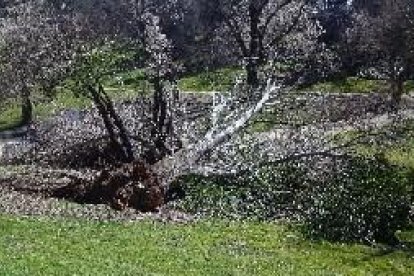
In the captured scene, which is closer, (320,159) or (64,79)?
(320,159)

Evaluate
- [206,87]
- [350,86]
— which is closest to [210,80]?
[206,87]

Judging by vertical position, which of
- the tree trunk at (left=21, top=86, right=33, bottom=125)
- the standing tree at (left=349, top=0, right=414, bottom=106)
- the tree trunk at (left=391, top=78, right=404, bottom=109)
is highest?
the standing tree at (left=349, top=0, right=414, bottom=106)

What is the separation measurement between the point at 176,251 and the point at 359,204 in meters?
6.26

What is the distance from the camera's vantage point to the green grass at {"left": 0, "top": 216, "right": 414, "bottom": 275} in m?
15.2

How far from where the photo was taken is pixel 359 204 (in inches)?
840

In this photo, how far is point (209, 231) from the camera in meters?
19.8

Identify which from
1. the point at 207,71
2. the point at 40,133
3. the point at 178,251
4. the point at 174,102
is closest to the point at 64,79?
the point at 174,102

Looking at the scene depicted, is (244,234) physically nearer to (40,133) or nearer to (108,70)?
(108,70)

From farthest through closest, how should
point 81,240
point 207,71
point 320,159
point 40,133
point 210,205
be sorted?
point 207,71 → point 40,133 → point 320,159 → point 210,205 → point 81,240

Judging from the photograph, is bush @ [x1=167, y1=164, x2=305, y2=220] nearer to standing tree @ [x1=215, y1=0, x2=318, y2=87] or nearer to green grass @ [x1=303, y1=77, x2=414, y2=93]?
standing tree @ [x1=215, y1=0, x2=318, y2=87]

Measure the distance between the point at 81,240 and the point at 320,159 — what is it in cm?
938

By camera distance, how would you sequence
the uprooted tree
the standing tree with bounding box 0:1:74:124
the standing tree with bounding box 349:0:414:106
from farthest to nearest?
the standing tree with bounding box 349:0:414:106
the standing tree with bounding box 0:1:74:124
the uprooted tree

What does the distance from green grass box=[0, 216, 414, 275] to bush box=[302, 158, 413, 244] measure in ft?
2.11

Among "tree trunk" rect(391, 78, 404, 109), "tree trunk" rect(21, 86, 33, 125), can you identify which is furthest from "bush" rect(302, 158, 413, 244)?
"tree trunk" rect(21, 86, 33, 125)
